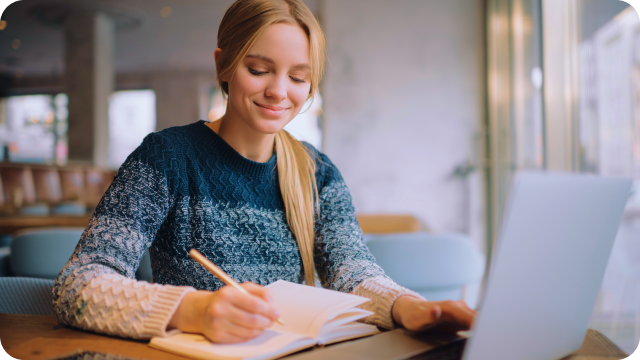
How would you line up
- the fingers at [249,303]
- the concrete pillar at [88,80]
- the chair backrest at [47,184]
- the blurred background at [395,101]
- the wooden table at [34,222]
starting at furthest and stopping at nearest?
the concrete pillar at [88,80] → the chair backrest at [47,184] → the blurred background at [395,101] → the wooden table at [34,222] → the fingers at [249,303]

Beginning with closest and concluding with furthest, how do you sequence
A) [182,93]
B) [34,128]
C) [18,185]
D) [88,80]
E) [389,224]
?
[389,224] → [18,185] → [88,80] → [34,128] → [182,93]

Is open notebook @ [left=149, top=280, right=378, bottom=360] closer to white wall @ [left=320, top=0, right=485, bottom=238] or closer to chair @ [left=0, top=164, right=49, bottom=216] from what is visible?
white wall @ [left=320, top=0, right=485, bottom=238]

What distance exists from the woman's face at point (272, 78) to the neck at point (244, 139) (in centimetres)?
8

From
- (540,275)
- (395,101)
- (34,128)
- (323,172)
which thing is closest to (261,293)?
(540,275)

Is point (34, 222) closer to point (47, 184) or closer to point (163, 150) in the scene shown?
point (163, 150)

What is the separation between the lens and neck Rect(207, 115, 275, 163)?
938 mm

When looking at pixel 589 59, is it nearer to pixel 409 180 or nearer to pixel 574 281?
pixel 409 180

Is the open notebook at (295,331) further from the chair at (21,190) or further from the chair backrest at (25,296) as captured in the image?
the chair at (21,190)

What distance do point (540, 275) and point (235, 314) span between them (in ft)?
1.08

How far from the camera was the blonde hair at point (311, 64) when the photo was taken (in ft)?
2.69

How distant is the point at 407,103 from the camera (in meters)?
3.94

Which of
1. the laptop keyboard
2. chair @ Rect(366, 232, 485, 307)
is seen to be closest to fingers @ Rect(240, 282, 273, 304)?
the laptop keyboard

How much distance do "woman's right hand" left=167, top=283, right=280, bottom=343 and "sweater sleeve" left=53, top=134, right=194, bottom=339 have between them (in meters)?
0.06

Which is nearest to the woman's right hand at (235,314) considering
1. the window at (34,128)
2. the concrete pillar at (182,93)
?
the window at (34,128)
